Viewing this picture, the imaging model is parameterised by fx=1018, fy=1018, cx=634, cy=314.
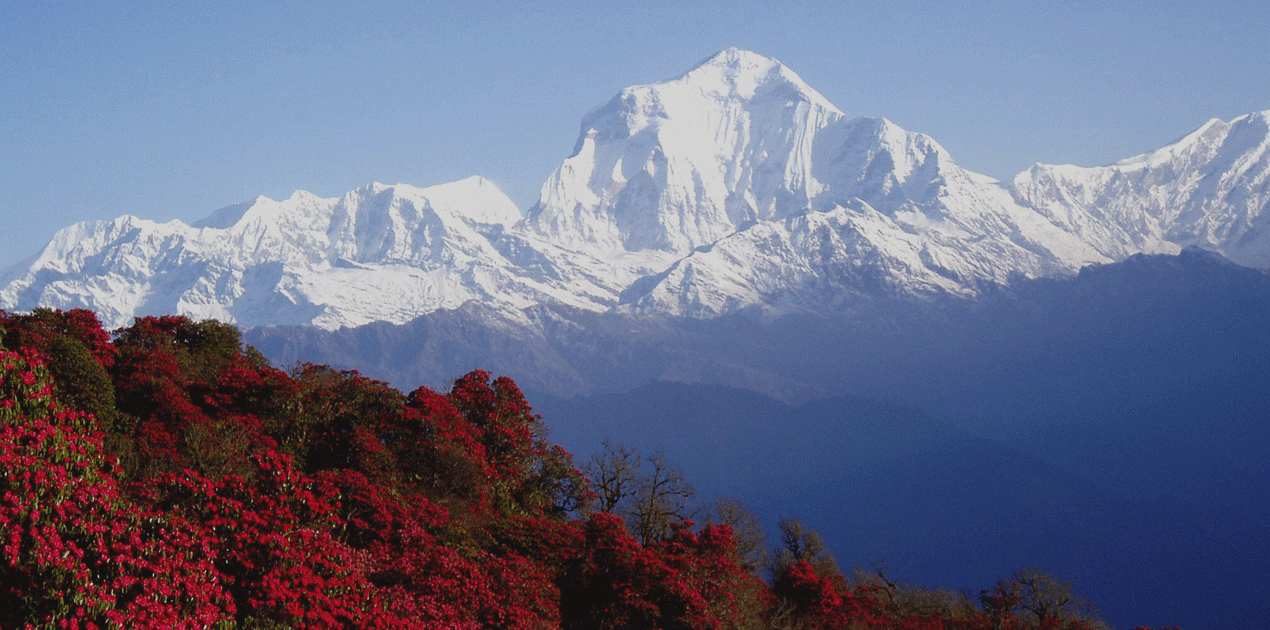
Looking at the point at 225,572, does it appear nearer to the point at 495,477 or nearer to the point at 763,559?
the point at 495,477

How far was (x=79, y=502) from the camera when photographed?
22109 millimetres

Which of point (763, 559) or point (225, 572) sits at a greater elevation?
point (763, 559)

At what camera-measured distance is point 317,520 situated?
98.1ft

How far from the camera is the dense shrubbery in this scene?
21422 mm

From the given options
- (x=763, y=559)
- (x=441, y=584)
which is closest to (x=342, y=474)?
(x=441, y=584)

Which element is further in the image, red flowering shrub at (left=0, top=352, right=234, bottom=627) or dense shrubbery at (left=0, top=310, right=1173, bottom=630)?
dense shrubbery at (left=0, top=310, right=1173, bottom=630)

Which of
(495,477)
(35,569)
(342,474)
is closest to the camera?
(35,569)

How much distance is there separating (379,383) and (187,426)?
46.8 ft

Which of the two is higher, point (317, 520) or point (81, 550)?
point (317, 520)

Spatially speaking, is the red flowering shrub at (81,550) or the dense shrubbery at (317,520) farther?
the dense shrubbery at (317,520)

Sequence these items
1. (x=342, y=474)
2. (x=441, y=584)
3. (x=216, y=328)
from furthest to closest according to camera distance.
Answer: (x=216, y=328)
(x=342, y=474)
(x=441, y=584)

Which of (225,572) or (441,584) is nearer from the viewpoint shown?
(225,572)

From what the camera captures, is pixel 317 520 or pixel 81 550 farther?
pixel 317 520

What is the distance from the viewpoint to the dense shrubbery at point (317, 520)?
21.4 m
